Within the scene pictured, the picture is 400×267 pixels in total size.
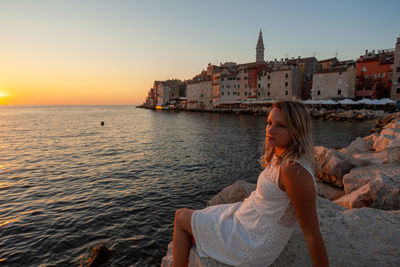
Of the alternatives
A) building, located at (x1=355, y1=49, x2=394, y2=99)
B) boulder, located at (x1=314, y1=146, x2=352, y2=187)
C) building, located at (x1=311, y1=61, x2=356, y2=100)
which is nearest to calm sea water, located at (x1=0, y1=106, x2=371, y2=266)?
boulder, located at (x1=314, y1=146, x2=352, y2=187)

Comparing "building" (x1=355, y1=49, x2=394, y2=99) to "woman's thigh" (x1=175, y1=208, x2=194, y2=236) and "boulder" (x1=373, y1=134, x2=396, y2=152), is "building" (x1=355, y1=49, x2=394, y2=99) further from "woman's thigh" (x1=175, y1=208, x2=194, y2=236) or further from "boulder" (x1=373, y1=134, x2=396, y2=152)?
"woman's thigh" (x1=175, y1=208, x2=194, y2=236)

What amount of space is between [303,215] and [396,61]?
2227 inches

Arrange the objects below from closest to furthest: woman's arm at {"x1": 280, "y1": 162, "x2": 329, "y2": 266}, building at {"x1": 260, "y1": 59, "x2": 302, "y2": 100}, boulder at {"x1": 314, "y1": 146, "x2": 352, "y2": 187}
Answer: woman's arm at {"x1": 280, "y1": 162, "x2": 329, "y2": 266} → boulder at {"x1": 314, "y1": 146, "x2": 352, "y2": 187} → building at {"x1": 260, "y1": 59, "x2": 302, "y2": 100}

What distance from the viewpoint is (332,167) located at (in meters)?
8.02

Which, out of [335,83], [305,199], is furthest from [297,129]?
[335,83]

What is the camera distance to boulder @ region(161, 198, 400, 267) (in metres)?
2.37

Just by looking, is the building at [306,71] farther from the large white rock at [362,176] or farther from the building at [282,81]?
the large white rock at [362,176]

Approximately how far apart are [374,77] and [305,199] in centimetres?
6137

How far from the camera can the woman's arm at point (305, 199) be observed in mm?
1677

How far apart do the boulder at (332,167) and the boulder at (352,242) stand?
17.7ft

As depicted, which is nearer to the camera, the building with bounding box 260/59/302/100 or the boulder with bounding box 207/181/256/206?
the boulder with bounding box 207/181/256/206

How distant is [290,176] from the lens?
1714 millimetres

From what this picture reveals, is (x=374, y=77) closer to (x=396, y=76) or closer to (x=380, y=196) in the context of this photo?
(x=396, y=76)

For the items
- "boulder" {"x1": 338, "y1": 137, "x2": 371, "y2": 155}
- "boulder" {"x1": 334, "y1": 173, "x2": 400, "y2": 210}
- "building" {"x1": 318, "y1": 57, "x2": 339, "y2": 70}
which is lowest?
"boulder" {"x1": 338, "y1": 137, "x2": 371, "y2": 155}
